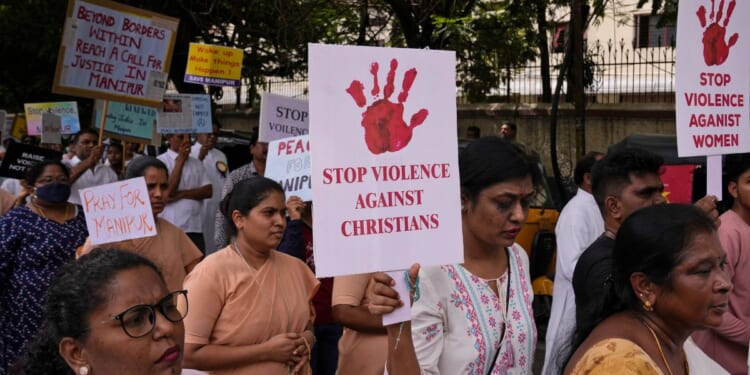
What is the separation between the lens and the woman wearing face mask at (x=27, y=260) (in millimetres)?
5844

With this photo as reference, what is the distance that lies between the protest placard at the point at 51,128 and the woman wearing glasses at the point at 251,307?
9355mm

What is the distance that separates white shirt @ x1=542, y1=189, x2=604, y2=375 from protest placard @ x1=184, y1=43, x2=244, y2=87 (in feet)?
25.1

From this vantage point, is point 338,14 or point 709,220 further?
point 338,14

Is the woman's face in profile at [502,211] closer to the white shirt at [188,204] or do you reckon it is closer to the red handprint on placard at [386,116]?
the red handprint on placard at [386,116]

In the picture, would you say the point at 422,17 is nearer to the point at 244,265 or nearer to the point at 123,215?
the point at 123,215

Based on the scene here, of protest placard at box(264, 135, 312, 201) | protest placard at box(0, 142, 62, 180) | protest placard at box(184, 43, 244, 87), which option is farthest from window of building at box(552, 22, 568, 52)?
protest placard at box(264, 135, 312, 201)

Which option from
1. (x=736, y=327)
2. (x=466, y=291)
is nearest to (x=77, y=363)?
(x=466, y=291)

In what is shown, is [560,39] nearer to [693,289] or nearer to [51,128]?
[51,128]

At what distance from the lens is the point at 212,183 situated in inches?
414

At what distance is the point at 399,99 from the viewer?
11.1 feet

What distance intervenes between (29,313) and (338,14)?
28.8 ft

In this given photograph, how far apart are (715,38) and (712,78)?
0.70 ft

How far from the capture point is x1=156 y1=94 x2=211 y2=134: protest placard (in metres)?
10.6

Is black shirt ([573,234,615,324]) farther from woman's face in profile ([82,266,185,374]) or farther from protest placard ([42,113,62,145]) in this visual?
protest placard ([42,113,62,145])
